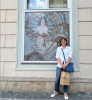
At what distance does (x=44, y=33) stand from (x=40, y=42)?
0.36 meters

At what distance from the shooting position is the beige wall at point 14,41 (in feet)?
12.3

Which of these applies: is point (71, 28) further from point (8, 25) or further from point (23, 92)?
point (23, 92)

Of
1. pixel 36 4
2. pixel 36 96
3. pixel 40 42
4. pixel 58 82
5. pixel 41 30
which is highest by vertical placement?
pixel 36 4

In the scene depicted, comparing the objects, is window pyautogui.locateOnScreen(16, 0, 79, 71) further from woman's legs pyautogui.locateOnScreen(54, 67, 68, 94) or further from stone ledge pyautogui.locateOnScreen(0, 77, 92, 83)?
woman's legs pyautogui.locateOnScreen(54, 67, 68, 94)

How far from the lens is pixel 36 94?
3.61 metres

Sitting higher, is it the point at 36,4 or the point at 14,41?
the point at 36,4

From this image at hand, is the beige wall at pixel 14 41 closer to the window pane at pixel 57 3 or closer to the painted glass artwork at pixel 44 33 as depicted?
the painted glass artwork at pixel 44 33

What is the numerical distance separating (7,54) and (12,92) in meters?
1.32

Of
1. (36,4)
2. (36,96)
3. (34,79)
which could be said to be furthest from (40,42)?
(36,96)

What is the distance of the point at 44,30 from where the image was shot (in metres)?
4.03

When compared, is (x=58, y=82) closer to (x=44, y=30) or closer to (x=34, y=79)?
(x=34, y=79)

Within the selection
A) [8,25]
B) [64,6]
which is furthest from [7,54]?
[64,6]

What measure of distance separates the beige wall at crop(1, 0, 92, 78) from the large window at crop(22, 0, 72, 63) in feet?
1.36

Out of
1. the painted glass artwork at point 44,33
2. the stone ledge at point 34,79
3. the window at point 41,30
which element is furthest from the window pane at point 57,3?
the stone ledge at point 34,79
